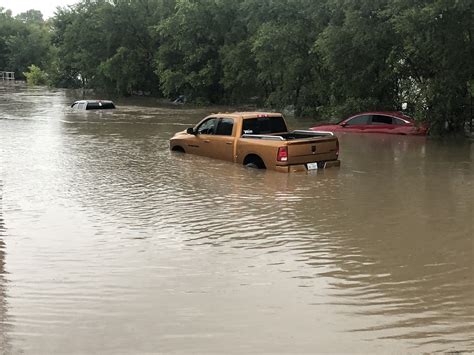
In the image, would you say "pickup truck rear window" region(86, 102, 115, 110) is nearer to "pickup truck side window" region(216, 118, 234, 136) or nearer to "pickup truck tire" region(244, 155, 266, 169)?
"pickup truck side window" region(216, 118, 234, 136)

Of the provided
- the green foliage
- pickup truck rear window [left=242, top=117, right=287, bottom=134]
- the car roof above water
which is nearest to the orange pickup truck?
pickup truck rear window [left=242, top=117, right=287, bottom=134]

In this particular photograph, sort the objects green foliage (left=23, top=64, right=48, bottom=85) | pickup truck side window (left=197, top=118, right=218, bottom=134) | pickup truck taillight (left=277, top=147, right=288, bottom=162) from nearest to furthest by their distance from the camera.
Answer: pickup truck taillight (left=277, top=147, right=288, bottom=162), pickup truck side window (left=197, top=118, right=218, bottom=134), green foliage (left=23, top=64, right=48, bottom=85)

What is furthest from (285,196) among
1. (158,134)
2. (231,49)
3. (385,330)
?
(231,49)

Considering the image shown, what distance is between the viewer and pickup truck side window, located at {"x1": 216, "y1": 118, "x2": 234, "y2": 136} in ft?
48.9

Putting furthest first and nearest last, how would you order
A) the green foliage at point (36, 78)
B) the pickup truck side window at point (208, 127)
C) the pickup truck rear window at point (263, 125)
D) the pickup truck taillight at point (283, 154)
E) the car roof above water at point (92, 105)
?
the green foliage at point (36, 78) < the car roof above water at point (92, 105) < the pickup truck side window at point (208, 127) < the pickup truck rear window at point (263, 125) < the pickup truck taillight at point (283, 154)

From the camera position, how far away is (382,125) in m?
23.2

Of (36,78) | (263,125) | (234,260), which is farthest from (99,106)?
(36,78)

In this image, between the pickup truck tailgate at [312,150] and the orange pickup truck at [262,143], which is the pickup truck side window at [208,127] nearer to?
the orange pickup truck at [262,143]

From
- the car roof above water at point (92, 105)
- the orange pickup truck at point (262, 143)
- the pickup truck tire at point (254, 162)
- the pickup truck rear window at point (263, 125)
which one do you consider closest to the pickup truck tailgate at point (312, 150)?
the orange pickup truck at point (262, 143)

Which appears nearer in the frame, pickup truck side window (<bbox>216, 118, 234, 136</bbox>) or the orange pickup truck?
the orange pickup truck

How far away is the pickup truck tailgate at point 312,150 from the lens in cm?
1343

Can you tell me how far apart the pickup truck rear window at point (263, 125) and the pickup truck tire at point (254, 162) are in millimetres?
698

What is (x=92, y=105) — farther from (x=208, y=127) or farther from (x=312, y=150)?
(x=312, y=150)

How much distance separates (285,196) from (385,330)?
20.7 feet
